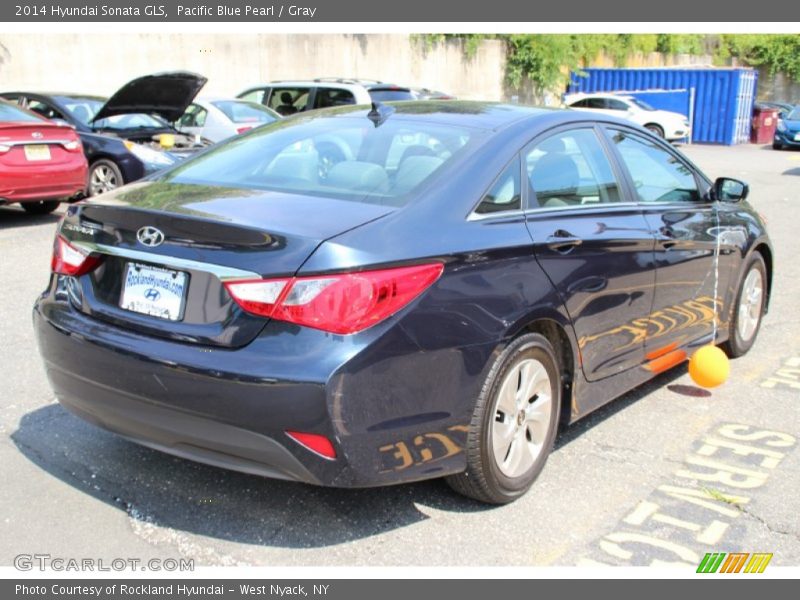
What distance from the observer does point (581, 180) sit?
419cm

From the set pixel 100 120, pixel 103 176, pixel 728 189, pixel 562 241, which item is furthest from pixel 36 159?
pixel 562 241

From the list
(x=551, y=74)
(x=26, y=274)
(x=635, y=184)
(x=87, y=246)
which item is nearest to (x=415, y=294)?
(x=87, y=246)

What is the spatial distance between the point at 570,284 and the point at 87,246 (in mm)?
2058

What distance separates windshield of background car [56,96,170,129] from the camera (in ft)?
37.4

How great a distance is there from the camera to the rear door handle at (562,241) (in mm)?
3752

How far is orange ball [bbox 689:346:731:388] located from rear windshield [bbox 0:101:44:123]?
25.8 ft

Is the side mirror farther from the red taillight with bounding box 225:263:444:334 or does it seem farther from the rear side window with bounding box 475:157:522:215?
the red taillight with bounding box 225:263:444:334

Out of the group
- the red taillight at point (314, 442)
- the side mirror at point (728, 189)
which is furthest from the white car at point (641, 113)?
the red taillight at point (314, 442)

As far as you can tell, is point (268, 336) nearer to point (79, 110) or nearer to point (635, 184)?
point (635, 184)

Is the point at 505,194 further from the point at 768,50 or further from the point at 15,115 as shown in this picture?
the point at 768,50

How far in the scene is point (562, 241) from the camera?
3.80 meters

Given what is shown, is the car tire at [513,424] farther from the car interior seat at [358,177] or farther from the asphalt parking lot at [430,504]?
the car interior seat at [358,177]

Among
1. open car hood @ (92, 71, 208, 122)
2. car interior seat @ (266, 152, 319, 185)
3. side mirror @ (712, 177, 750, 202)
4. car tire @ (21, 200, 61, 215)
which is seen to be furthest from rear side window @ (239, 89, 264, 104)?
car interior seat @ (266, 152, 319, 185)

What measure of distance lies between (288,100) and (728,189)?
38.8 feet
